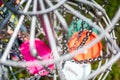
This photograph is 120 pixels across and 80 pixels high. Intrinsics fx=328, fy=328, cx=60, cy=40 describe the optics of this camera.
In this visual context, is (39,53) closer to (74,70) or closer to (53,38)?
(74,70)

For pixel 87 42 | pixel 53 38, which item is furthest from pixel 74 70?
pixel 53 38

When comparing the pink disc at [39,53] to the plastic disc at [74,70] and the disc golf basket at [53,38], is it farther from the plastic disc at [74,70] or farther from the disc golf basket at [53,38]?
the plastic disc at [74,70]

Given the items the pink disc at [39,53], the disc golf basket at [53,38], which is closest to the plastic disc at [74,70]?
the disc golf basket at [53,38]

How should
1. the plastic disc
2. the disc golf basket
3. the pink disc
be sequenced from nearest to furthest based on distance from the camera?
the disc golf basket → the pink disc → the plastic disc

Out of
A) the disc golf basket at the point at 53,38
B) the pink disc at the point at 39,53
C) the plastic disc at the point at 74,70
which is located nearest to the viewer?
the disc golf basket at the point at 53,38

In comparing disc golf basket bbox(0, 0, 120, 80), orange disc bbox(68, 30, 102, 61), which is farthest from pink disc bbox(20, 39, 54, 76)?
orange disc bbox(68, 30, 102, 61)

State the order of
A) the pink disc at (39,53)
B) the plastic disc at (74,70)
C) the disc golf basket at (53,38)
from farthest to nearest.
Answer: the plastic disc at (74,70)
the pink disc at (39,53)
the disc golf basket at (53,38)

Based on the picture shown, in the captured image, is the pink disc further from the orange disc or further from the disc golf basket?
the orange disc

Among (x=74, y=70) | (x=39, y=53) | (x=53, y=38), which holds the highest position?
(x=53, y=38)

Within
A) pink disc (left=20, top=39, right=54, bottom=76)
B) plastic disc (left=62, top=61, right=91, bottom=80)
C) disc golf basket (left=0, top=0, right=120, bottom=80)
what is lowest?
plastic disc (left=62, top=61, right=91, bottom=80)

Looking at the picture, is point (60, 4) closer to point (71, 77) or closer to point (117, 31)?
point (71, 77)

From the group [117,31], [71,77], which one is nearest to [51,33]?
[71,77]

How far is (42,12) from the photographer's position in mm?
967

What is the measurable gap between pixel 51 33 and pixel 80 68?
72 cm
